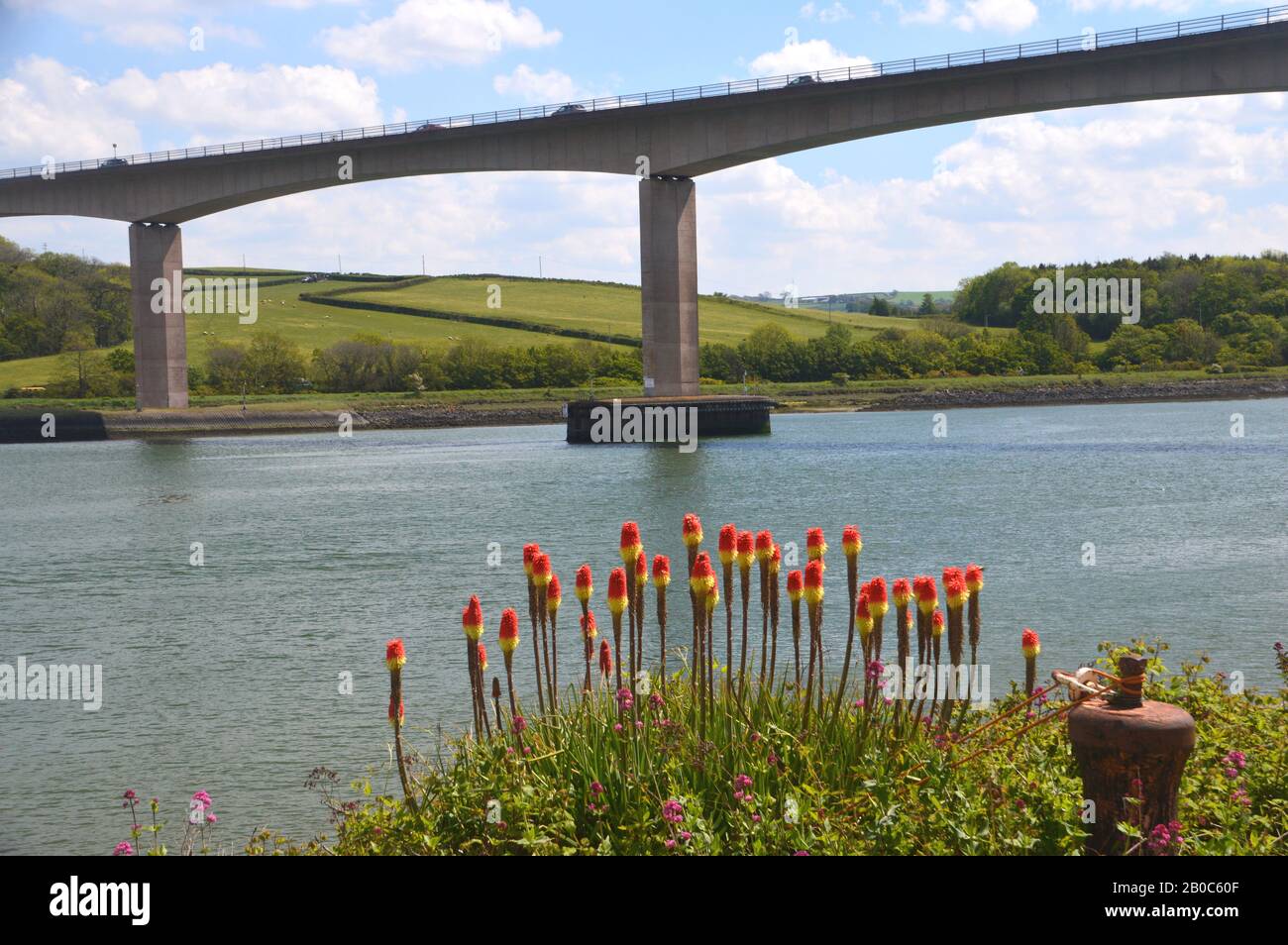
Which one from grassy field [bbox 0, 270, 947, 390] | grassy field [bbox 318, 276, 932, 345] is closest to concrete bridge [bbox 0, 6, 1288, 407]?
grassy field [bbox 0, 270, 947, 390]

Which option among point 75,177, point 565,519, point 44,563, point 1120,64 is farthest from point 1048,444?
point 75,177

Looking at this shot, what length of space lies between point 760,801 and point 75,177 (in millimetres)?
86561

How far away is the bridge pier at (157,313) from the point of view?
267ft

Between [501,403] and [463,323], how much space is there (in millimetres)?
46256

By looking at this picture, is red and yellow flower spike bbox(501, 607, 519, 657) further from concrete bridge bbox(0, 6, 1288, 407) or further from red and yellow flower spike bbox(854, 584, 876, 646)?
concrete bridge bbox(0, 6, 1288, 407)

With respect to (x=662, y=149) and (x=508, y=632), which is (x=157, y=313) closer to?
(x=662, y=149)

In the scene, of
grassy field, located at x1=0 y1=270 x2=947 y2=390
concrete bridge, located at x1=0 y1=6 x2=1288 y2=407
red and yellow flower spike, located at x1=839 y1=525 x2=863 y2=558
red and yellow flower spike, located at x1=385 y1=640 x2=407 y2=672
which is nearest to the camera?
red and yellow flower spike, located at x1=385 y1=640 x2=407 y2=672

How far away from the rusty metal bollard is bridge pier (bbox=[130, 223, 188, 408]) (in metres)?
82.4

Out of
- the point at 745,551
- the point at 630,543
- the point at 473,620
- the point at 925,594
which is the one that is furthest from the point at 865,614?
the point at 473,620

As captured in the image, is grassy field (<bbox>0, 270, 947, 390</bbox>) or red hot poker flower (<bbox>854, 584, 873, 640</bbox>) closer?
red hot poker flower (<bbox>854, 584, 873, 640</bbox>)

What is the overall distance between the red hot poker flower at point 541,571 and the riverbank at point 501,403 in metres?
83.2

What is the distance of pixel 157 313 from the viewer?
81.2 meters

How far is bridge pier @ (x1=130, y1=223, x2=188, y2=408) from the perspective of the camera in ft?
267

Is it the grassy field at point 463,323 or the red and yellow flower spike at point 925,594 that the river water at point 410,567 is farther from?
the grassy field at point 463,323
